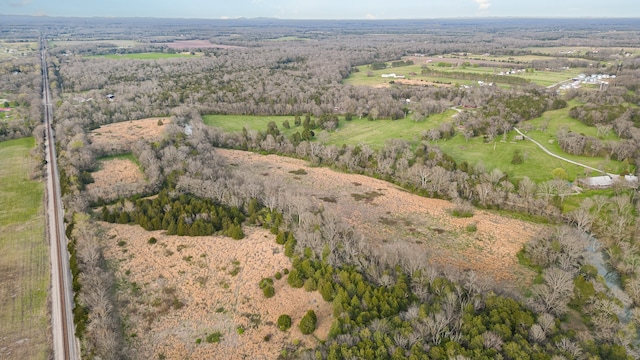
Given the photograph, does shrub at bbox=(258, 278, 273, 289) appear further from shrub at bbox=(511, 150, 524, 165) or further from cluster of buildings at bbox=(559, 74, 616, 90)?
cluster of buildings at bbox=(559, 74, 616, 90)

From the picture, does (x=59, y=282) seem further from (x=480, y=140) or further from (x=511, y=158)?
(x=480, y=140)

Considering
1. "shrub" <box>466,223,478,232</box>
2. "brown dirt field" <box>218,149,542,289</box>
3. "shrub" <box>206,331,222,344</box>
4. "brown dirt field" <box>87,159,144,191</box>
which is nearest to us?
"shrub" <box>206,331,222,344</box>

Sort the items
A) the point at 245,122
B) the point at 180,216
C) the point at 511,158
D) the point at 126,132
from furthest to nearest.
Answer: the point at 245,122 → the point at 126,132 → the point at 511,158 → the point at 180,216

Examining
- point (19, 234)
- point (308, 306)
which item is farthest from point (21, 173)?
point (308, 306)

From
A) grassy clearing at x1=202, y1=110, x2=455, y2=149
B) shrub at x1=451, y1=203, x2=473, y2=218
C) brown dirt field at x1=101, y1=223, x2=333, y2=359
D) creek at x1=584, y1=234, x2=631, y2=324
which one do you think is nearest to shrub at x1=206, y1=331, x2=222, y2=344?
brown dirt field at x1=101, y1=223, x2=333, y2=359

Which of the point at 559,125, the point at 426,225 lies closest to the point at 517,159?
the point at 559,125

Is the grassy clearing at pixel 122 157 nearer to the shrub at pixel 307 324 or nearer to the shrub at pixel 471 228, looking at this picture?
the shrub at pixel 307 324
